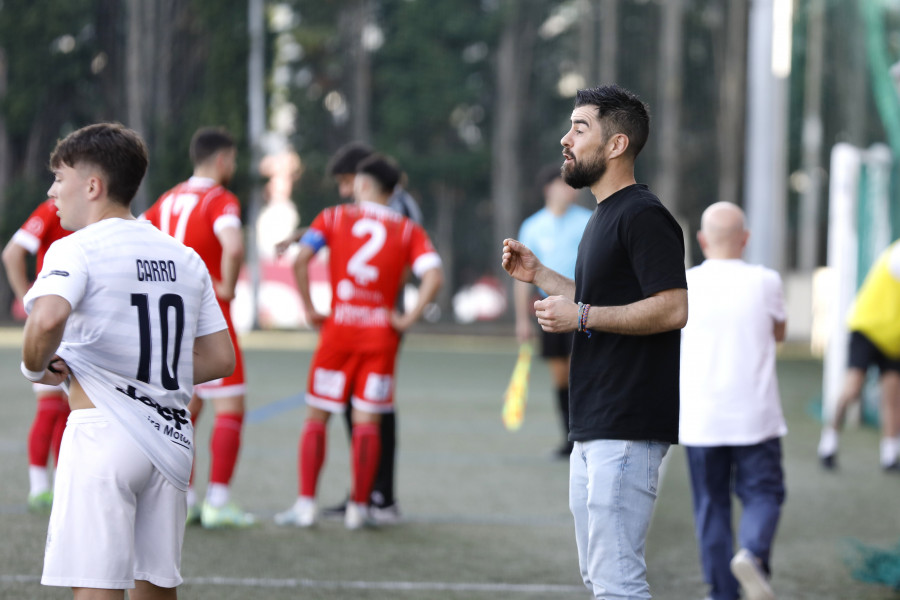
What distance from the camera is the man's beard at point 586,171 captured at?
3.63 m

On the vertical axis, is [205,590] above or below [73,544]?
below

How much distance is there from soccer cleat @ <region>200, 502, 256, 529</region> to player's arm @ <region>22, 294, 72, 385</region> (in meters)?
3.46

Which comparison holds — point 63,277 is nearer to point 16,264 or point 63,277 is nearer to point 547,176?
point 16,264

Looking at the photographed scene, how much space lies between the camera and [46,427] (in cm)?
673

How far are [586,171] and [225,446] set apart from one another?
11.2ft

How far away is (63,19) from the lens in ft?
100

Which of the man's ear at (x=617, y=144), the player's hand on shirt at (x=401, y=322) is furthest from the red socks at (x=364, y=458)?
the man's ear at (x=617, y=144)

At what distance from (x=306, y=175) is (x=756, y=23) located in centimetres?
2986

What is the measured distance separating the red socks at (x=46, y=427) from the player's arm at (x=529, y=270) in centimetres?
380

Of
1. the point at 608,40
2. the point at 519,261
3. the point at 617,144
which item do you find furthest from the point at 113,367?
the point at 608,40

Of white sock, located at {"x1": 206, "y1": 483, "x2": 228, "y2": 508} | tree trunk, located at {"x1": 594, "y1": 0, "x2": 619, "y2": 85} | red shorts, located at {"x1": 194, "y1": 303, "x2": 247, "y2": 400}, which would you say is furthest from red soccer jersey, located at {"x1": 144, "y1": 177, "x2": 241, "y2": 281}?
tree trunk, located at {"x1": 594, "y1": 0, "x2": 619, "y2": 85}

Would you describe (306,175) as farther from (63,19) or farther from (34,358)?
(34,358)

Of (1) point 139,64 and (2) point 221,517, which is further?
(1) point 139,64

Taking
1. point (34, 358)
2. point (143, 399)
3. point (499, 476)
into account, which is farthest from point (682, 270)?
point (499, 476)
